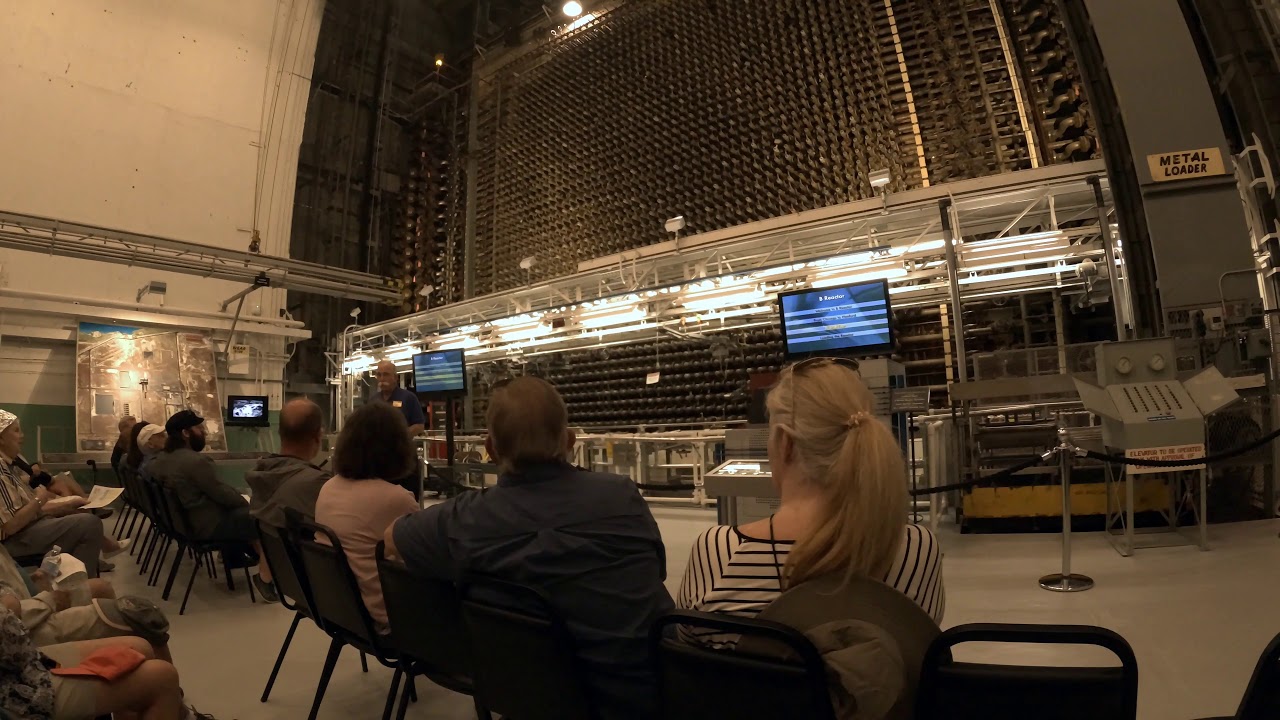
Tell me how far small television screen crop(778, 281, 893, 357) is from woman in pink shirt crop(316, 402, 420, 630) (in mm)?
2902

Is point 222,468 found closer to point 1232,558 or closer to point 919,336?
point 919,336

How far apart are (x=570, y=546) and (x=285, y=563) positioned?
148 cm

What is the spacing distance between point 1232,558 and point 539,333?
703 cm

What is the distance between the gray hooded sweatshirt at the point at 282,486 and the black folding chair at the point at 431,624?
0.93 metres

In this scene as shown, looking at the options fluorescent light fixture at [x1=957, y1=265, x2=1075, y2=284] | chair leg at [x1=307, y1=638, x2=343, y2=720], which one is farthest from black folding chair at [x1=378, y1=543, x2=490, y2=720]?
fluorescent light fixture at [x1=957, y1=265, x2=1075, y2=284]

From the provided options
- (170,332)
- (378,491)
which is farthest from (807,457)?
(170,332)

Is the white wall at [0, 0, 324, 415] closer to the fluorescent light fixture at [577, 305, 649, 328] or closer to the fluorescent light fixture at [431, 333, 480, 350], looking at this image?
the fluorescent light fixture at [431, 333, 480, 350]

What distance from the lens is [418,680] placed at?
8.61ft

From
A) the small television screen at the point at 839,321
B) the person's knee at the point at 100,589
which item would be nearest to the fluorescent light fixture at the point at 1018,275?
the small television screen at the point at 839,321

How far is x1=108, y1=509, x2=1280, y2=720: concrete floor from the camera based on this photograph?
2256 millimetres

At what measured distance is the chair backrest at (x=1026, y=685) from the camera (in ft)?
2.78

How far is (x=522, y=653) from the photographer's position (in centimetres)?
133

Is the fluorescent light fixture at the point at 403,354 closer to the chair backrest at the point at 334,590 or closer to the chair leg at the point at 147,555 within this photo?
the chair leg at the point at 147,555

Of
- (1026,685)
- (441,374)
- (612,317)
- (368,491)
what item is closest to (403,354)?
(441,374)
